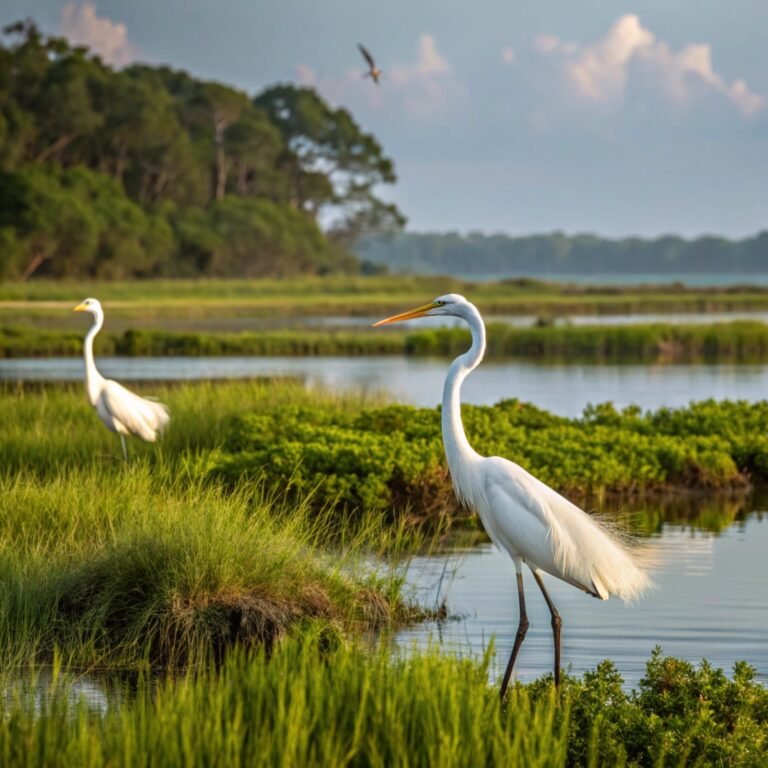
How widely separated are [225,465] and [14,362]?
22537 millimetres

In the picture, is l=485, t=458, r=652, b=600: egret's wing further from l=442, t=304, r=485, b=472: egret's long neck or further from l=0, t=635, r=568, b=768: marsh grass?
l=0, t=635, r=568, b=768: marsh grass

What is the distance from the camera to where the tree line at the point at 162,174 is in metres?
61.9

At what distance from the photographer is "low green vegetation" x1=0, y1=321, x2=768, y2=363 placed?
3838cm

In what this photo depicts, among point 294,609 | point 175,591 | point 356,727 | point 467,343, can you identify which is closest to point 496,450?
point 294,609

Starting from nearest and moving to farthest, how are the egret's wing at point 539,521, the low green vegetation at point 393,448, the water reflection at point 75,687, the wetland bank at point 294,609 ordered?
the wetland bank at point 294,609
the water reflection at point 75,687
the egret's wing at point 539,521
the low green vegetation at point 393,448

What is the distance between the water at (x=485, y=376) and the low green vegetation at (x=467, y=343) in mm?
1044

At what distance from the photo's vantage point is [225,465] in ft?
44.1

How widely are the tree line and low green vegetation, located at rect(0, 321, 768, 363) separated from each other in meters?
22.1

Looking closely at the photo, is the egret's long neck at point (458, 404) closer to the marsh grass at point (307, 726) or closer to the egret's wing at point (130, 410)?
the marsh grass at point (307, 726)

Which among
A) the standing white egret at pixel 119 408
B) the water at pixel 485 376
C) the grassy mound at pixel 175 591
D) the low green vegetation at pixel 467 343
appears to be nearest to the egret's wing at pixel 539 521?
the grassy mound at pixel 175 591

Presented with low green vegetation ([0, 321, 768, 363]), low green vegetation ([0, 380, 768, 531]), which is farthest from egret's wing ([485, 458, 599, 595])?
low green vegetation ([0, 321, 768, 363])

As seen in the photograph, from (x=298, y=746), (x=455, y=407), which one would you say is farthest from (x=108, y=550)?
(x=298, y=746)

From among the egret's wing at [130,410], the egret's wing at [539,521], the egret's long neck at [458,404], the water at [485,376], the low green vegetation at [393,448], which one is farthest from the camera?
the water at [485,376]

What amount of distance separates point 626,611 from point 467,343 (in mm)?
31538
